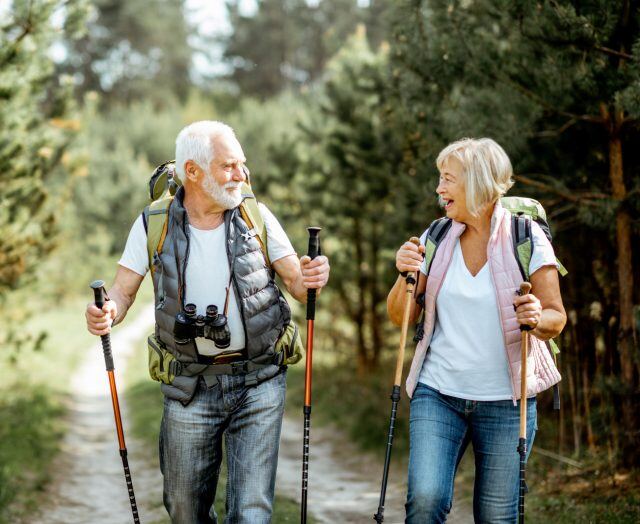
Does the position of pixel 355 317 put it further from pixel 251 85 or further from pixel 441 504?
pixel 251 85

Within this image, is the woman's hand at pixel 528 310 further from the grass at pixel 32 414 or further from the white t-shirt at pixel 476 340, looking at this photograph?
the grass at pixel 32 414

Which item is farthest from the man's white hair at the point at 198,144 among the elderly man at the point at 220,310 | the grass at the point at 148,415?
the grass at the point at 148,415

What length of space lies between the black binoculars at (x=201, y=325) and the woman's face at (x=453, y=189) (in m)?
1.12

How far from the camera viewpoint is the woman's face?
375cm

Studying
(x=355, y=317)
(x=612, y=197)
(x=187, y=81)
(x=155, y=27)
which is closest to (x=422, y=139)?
(x=612, y=197)

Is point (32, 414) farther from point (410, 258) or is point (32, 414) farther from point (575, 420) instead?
point (410, 258)

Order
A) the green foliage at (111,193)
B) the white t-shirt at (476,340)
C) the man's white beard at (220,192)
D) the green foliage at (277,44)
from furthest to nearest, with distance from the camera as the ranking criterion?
the green foliage at (277,44) → the green foliage at (111,193) → the man's white beard at (220,192) → the white t-shirt at (476,340)

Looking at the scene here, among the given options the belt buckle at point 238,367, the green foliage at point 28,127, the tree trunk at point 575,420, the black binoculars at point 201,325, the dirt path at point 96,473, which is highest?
the green foliage at point 28,127

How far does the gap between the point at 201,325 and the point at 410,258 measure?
97cm

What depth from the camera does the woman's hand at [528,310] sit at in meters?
3.43

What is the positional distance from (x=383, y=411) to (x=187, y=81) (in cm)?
4028

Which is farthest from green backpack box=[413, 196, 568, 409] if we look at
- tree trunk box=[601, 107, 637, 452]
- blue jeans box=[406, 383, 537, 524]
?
tree trunk box=[601, 107, 637, 452]

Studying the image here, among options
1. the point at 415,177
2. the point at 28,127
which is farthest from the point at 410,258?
the point at 28,127

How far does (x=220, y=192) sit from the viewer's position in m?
3.86
